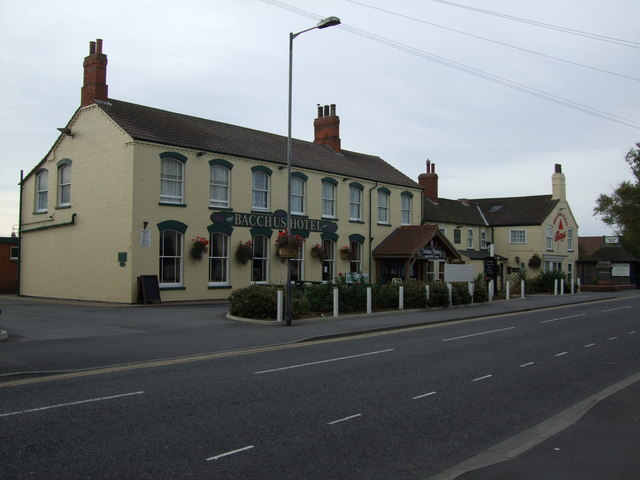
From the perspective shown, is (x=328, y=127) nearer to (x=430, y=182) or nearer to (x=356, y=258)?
(x=356, y=258)

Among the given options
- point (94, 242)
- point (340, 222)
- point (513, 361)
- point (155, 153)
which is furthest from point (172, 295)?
point (513, 361)

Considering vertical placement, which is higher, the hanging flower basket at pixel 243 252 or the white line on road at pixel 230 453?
the hanging flower basket at pixel 243 252

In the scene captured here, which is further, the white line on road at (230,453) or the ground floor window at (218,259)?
the ground floor window at (218,259)

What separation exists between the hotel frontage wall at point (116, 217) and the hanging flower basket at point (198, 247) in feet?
0.93

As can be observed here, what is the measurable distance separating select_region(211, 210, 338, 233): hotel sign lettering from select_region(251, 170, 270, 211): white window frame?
0.52 meters

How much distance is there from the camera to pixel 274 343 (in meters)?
14.0

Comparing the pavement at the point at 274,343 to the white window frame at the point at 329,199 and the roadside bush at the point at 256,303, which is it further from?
the white window frame at the point at 329,199

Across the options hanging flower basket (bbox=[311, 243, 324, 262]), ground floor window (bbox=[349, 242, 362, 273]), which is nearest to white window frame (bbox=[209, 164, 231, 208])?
hanging flower basket (bbox=[311, 243, 324, 262])

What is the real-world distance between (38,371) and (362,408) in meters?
5.76

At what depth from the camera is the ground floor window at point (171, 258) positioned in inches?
966

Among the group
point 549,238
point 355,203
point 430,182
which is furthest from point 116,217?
point 549,238

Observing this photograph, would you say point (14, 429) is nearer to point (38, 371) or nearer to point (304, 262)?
point (38, 371)

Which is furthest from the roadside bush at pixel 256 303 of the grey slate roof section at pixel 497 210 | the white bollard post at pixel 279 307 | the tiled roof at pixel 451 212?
the grey slate roof section at pixel 497 210

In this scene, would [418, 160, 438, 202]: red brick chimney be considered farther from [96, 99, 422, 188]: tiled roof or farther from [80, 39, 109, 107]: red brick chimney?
[80, 39, 109, 107]: red brick chimney
